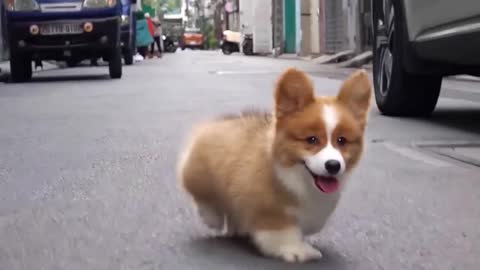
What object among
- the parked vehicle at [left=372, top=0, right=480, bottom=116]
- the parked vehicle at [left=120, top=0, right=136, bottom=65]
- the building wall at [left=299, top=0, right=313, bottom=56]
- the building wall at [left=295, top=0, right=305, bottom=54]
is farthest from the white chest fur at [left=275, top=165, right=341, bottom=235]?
the building wall at [left=295, top=0, right=305, bottom=54]

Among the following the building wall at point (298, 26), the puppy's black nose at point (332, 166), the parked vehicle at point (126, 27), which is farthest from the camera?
the building wall at point (298, 26)

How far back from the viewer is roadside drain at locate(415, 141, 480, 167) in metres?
5.99

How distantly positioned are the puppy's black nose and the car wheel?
5109 millimetres

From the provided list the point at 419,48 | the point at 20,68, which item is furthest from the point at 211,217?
the point at 20,68

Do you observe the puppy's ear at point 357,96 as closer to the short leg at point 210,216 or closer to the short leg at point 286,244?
the short leg at point 286,244

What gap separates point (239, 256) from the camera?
3484 mm

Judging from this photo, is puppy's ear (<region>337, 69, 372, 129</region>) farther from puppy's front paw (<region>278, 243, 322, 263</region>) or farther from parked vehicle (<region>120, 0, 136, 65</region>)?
parked vehicle (<region>120, 0, 136, 65</region>)

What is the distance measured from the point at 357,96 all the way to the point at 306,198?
0.36 metres

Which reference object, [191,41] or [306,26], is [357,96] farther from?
[191,41]

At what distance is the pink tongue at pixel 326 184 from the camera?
312cm

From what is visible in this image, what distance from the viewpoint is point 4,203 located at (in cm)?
480

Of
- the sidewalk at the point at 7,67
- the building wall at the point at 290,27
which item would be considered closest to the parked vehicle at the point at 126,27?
the sidewalk at the point at 7,67

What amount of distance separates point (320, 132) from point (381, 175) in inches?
99.7

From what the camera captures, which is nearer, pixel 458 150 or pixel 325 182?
pixel 325 182
